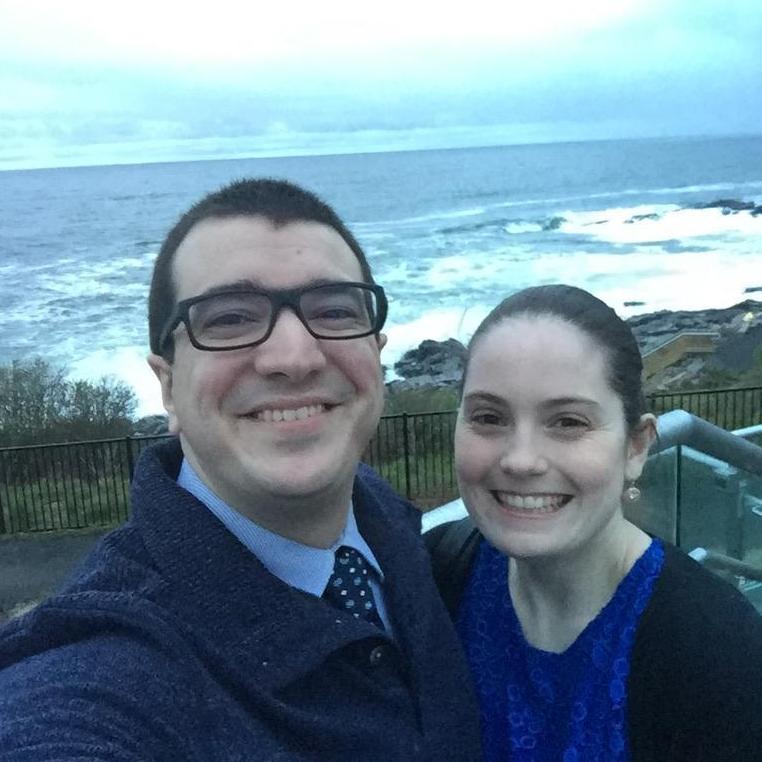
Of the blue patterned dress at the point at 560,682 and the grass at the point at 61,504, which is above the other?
the blue patterned dress at the point at 560,682

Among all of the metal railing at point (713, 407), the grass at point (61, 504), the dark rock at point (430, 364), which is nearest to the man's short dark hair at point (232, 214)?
the grass at point (61, 504)

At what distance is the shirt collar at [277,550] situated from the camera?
1.89 metres

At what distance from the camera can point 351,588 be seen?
2027 mm

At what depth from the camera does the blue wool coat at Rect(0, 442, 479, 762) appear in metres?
1.44

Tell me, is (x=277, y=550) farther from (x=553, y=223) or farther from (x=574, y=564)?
(x=553, y=223)

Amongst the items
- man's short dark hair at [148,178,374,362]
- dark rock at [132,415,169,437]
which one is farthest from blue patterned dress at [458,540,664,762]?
dark rock at [132,415,169,437]

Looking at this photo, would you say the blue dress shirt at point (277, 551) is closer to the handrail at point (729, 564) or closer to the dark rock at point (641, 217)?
the handrail at point (729, 564)

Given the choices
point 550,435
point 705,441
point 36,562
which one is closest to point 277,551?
point 550,435

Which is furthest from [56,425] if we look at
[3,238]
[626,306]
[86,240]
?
[3,238]

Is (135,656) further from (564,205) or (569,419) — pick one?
(564,205)

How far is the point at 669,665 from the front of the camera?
5.98ft

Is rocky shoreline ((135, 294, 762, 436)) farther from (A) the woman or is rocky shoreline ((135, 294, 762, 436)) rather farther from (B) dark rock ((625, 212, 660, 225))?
(B) dark rock ((625, 212, 660, 225))

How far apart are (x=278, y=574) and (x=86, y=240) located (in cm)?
7460

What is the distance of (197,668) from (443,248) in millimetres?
53812
